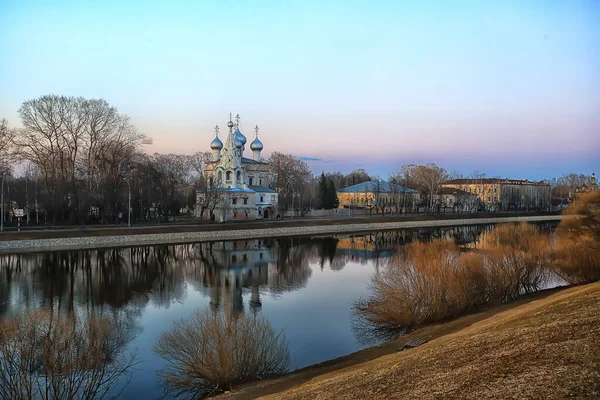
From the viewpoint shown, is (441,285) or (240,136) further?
(240,136)

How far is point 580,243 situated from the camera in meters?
26.4

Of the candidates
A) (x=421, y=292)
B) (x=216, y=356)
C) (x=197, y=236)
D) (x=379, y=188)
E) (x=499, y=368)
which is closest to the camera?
(x=499, y=368)

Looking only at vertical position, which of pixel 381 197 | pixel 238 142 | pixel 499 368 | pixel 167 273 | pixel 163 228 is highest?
pixel 238 142

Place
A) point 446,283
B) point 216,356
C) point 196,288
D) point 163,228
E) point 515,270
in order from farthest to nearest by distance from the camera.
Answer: point 163,228 < point 196,288 < point 515,270 < point 446,283 < point 216,356

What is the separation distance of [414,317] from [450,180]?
137250 mm

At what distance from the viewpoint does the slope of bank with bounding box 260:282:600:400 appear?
777cm

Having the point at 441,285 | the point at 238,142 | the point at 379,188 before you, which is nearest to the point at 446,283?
the point at 441,285

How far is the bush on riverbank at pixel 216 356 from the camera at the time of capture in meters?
12.0

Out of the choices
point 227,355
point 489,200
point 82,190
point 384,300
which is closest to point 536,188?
point 489,200

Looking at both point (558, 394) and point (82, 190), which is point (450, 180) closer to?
point (82, 190)

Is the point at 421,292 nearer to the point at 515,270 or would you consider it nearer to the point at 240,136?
the point at 515,270

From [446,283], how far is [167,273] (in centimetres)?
1779

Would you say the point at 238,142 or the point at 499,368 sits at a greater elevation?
the point at 238,142

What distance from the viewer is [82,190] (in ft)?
163
